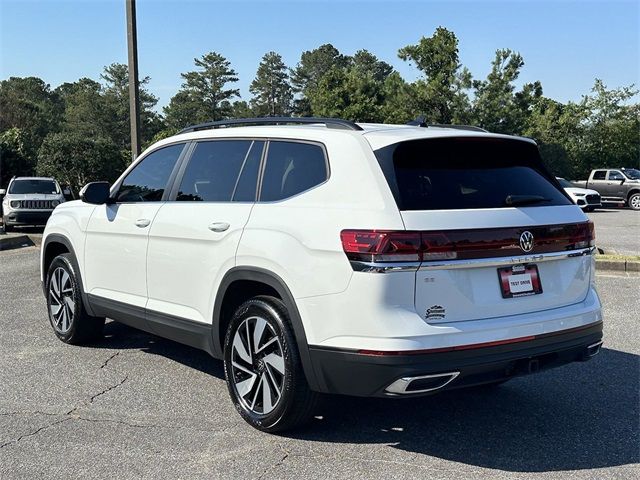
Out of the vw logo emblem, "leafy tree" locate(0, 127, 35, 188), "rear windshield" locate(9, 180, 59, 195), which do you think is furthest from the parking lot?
"leafy tree" locate(0, 127, 35, 188)

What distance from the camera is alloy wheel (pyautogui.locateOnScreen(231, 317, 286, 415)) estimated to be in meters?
3.86

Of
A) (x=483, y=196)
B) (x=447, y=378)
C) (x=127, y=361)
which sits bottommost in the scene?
(x=127, y=361)

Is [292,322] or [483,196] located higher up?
[483,196]

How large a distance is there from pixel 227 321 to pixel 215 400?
2.12 feet

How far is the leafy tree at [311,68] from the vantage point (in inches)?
3312

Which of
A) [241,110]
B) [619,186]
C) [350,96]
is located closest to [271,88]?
[241,110]

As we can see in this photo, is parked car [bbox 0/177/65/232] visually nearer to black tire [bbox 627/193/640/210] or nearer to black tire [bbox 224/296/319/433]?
black tire [bbox 224/296/319/433]

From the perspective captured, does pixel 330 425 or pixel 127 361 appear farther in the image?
pixel 127 361

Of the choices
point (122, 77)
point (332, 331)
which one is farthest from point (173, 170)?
point (122, 77)

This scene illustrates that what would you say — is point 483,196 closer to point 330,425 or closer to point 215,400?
point 330,425

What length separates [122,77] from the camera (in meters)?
84.9

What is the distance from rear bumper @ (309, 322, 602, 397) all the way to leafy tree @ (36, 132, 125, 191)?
84.6 feet

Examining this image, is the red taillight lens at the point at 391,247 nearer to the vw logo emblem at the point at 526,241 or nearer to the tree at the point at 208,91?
the vw logo emblem at the point at 526,241

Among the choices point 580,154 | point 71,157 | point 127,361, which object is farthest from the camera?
point 580,154
